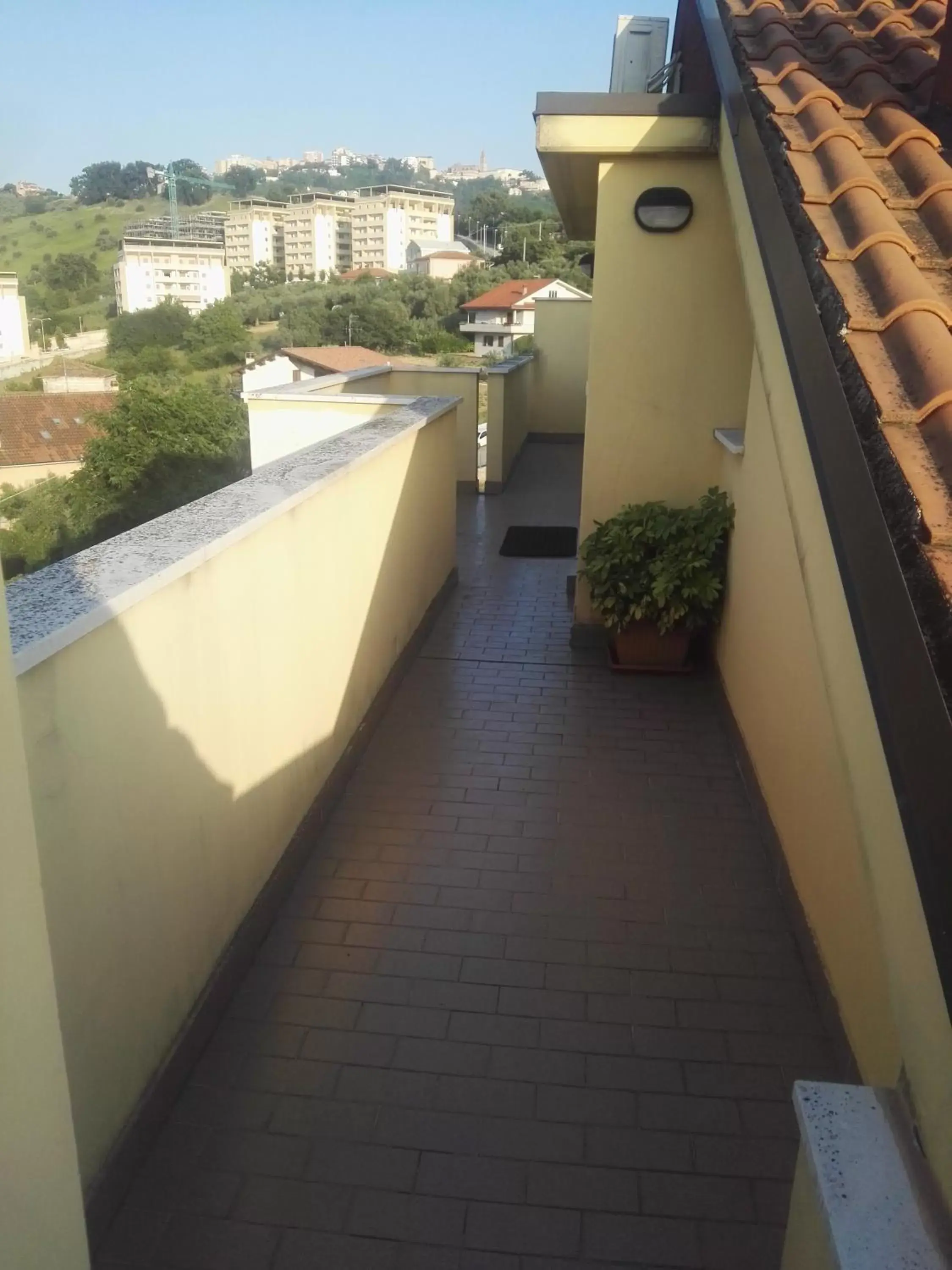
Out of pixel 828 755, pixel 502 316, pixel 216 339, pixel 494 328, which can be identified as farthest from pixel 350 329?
pixel 828 755

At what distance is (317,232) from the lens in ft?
417

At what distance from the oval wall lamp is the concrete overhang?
216 mm

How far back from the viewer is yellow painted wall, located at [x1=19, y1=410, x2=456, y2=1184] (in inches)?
87.0

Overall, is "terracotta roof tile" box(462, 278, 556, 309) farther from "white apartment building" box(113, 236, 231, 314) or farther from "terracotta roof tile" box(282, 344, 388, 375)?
"white apartment building" box(113, 236, 231, 314)

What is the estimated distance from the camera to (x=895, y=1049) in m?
2.48

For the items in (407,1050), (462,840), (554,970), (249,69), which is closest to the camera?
(407,1050)

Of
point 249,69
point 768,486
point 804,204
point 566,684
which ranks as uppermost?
point 249,69

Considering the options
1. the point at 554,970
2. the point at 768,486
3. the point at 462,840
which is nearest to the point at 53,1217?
the point at 554,970

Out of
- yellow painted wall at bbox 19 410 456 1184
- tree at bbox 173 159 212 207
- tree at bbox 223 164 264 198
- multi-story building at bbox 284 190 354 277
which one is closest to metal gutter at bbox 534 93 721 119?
yellow painted wall at bbox 19 410 456 1184

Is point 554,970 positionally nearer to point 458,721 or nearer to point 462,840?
point 462,840

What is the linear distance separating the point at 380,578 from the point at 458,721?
36.9 inches

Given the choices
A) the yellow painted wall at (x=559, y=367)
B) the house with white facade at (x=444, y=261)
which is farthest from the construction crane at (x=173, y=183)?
the yellow painted wall at (x=559, y=367)

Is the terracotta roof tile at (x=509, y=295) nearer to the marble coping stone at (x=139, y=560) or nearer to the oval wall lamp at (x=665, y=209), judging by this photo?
the oval wall lamp at (x=665, y=209)

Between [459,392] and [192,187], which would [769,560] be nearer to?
Result: [459,392]
